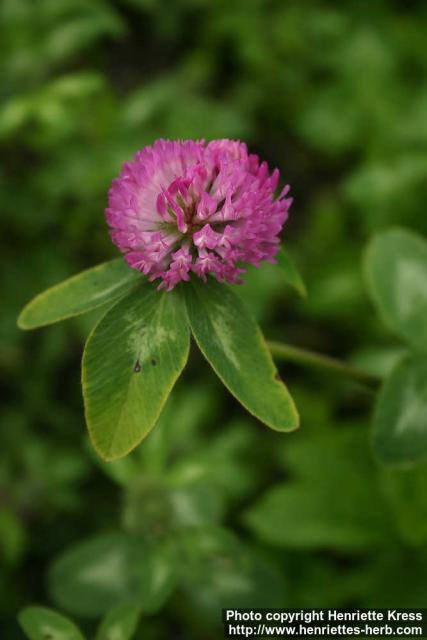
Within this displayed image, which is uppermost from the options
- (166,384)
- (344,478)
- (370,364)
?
(166,384)

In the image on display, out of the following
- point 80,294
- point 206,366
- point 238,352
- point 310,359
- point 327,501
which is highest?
point 80,294

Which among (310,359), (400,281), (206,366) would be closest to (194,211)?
(310,359)

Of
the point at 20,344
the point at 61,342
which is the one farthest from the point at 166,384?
the point at 20,344

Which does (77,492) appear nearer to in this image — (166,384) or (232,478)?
(232,478)

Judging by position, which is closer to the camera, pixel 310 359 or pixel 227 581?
pixel 310 359

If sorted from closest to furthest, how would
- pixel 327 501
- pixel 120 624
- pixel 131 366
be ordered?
pixel 131 366 → pixel 120 624 → pixel 327 501

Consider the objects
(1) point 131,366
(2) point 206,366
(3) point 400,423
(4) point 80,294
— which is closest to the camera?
(1) point 131,366

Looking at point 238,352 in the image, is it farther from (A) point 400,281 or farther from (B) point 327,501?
(B) point 327,501
